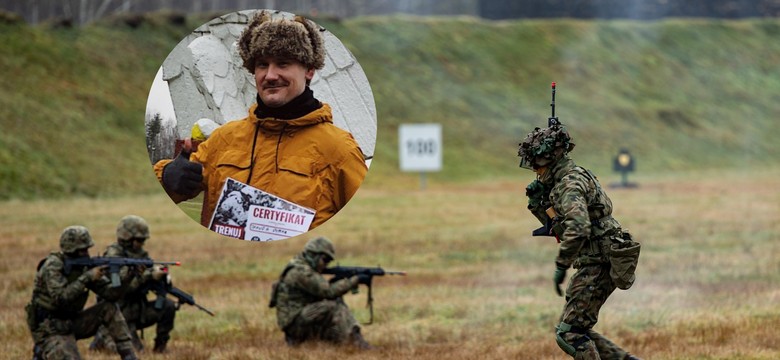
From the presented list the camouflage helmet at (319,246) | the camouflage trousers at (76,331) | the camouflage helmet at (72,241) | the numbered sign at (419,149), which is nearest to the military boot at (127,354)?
the camouflage trousers at (76,331)

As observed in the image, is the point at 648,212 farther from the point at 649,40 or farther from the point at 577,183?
the point at 649,40

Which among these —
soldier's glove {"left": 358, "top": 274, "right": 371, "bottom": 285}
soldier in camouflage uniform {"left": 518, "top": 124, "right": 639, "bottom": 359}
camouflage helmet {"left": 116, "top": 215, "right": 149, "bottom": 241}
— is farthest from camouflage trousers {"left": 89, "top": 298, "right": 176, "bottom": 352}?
soldier in camouflage uniform {"left": 518, "top": 124, "right": 639, "bottom": 359}

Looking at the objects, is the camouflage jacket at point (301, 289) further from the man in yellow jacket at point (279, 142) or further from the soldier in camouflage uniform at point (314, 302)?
the man in yellow jacket at point (279, 142)

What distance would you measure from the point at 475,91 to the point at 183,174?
7068 cm

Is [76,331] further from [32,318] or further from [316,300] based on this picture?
[316,300]

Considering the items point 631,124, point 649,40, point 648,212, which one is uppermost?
point 649,40

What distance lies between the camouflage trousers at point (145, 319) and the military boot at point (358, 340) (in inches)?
81.1

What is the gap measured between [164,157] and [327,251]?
6382 mm

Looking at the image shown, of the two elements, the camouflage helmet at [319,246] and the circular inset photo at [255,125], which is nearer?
the circular inset photo at [255,125]

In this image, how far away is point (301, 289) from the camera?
14.7 metres

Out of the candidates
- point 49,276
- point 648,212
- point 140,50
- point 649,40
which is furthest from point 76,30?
point 49,276

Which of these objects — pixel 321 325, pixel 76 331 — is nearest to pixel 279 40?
pixel 76 331

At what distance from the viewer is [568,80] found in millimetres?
81000

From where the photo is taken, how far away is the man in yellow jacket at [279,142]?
8.25 m
